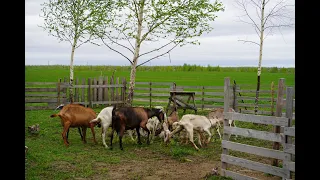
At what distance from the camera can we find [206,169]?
26.6 feet

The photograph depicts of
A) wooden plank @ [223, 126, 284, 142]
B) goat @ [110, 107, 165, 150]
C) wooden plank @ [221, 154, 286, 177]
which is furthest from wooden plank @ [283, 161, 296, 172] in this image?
goat @ [110, 107, 165, 150]

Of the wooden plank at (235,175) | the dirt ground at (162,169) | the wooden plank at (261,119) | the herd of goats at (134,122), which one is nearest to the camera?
the wooden plank at (261,119)

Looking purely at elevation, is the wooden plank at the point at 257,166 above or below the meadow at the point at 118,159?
above

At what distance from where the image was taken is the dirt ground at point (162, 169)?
7598mm

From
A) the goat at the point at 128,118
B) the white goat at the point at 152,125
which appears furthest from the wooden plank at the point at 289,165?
the white goat at the point at 152,125

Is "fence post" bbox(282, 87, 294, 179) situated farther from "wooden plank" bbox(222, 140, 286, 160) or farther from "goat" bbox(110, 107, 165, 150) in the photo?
"goat" bbox(110, 107, 165, 150)

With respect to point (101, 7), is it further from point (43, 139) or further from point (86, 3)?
point (43, 139)

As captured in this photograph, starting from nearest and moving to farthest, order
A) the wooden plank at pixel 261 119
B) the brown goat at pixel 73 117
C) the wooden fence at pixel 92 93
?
1. the wooden plank at pixel 261 119
2. the brown goat at pixel 73 117
3. the wooden fence at pixel 92 93

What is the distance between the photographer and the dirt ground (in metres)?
7.60

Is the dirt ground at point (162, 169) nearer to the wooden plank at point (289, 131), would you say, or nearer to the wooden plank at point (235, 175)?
the wooden plank at point (235, 175)

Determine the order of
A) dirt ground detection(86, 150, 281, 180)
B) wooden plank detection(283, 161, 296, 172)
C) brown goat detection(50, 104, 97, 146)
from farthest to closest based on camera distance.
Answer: brown goat detection(50, 104, 97, 146) → dirt ground detection(86, 150, 281, 180) → wooden plank detection(283, 161, 296, 172)

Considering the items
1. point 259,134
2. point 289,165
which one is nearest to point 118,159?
point 259,134

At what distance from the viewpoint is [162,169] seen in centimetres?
821
